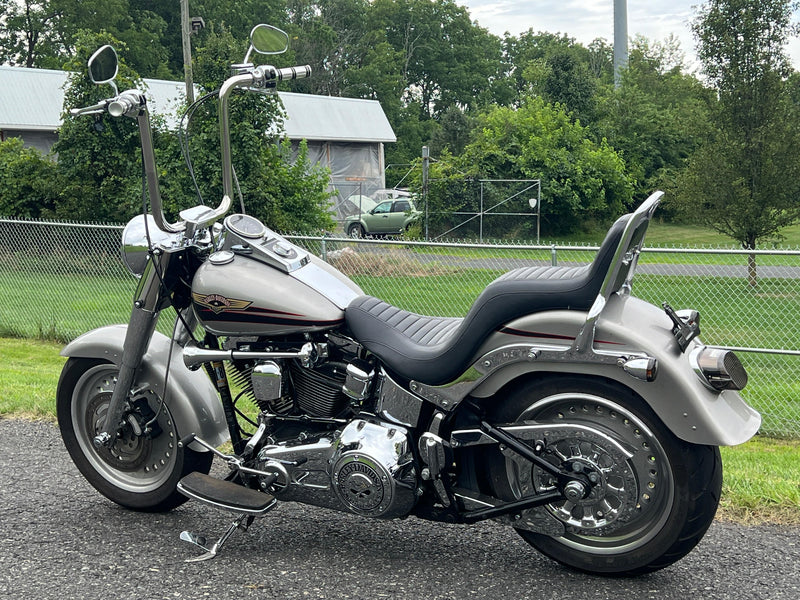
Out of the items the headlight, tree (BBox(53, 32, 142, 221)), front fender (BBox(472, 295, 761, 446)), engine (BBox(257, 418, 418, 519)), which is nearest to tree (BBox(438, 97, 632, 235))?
tree (BBox(53, 32, 142, 221))

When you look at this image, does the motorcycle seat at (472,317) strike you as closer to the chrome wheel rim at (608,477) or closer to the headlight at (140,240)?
the chrome wheel rim at (608,477)

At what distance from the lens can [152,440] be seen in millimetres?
4297

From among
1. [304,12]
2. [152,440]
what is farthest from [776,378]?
[304,12]

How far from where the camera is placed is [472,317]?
3471 mm

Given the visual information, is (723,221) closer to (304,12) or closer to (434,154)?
(434,154)

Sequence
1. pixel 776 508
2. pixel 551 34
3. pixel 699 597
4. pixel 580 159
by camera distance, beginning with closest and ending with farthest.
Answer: pixel 699 597 → pixel 776 508 → pixel 580 159 → pixel 551 34

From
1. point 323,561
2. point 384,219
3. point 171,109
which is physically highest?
point 171,109

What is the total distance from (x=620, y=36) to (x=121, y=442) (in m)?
39.5

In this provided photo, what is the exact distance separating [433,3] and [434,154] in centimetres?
3418

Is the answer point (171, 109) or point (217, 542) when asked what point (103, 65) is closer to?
point (217, 542)

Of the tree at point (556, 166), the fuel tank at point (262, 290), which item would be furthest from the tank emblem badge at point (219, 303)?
the tree at point (556, 166)

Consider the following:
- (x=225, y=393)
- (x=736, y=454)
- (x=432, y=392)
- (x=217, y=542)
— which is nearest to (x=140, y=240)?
(x=225, y=393)

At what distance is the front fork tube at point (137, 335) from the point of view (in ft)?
13.0

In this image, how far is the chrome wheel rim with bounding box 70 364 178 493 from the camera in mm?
4223
